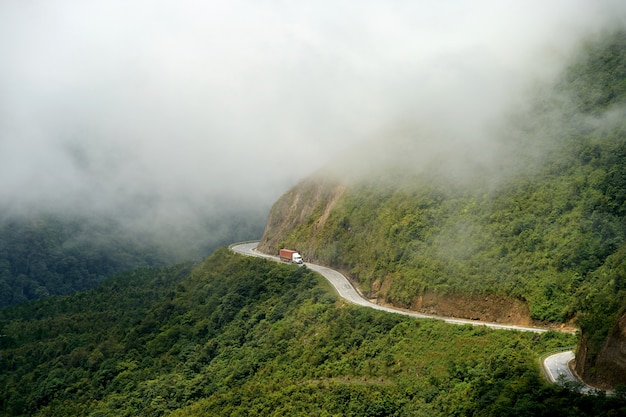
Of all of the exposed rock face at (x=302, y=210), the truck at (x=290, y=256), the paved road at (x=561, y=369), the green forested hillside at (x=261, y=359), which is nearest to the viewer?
the paved road at (x=561, y=369)

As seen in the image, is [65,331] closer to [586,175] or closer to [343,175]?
[343,175]

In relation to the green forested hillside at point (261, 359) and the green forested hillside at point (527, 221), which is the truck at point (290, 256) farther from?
the green forested hillside at point (527, 221)

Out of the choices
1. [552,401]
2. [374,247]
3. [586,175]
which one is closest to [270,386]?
[374,247]

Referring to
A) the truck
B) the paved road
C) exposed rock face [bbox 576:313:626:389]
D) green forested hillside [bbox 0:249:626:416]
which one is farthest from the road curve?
exposed rock face [bbox 576:313:626:389]

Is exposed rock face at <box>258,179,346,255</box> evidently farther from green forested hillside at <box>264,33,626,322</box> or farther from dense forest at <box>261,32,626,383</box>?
green forested hillside at <box>264,33,626,322</box>

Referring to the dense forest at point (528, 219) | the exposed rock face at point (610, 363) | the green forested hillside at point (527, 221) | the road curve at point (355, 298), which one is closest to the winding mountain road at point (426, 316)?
the road curve at point (355, 298)

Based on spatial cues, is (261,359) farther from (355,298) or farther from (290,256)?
(290,256)

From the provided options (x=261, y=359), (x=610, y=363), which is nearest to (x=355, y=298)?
(x=261, y=359)
